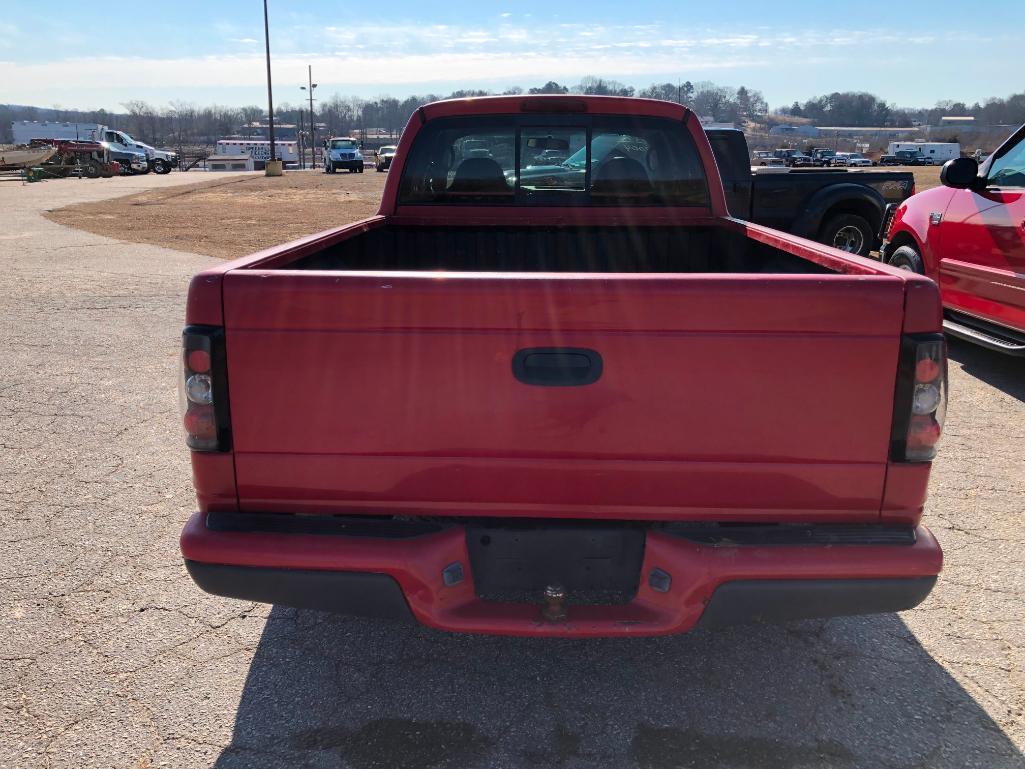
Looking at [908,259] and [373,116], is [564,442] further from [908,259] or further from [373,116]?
[373,116]

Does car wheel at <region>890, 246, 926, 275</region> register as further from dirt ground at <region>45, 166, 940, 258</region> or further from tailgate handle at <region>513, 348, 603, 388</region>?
dirt ground at <region>45, 166, 940, 258</region>

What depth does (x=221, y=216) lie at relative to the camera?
20.6 metres

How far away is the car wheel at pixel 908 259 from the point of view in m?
7.06

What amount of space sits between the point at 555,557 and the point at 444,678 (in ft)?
2.70

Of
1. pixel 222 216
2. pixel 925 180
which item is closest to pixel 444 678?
pixel 222 216

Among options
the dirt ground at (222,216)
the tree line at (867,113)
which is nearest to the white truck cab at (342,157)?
the dirt ground at (222,216)

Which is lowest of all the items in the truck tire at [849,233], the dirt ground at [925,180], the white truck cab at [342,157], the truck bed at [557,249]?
the truck tire at [849,233]

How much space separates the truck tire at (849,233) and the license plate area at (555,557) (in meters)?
9.88

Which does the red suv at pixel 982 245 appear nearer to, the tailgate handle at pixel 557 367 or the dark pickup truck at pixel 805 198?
the dark pickup truck at pixel 805 198

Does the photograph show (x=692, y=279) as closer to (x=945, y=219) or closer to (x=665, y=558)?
(x=665, y=558)

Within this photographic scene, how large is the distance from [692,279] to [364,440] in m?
1.01

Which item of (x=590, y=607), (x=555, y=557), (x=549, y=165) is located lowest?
(x=590, y=607)

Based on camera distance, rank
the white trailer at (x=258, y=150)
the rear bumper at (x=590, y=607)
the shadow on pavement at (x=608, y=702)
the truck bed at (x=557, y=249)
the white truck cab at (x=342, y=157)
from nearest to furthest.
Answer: the rear bumper at (x=590, y=607) → the shadow on pavement at (x=608, y=702) → the truck bed at (x=557, y=249) → the white truck cab at (x=342, y=157) → the white trailer at (x=258, y=150)

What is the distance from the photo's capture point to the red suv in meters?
5.70
